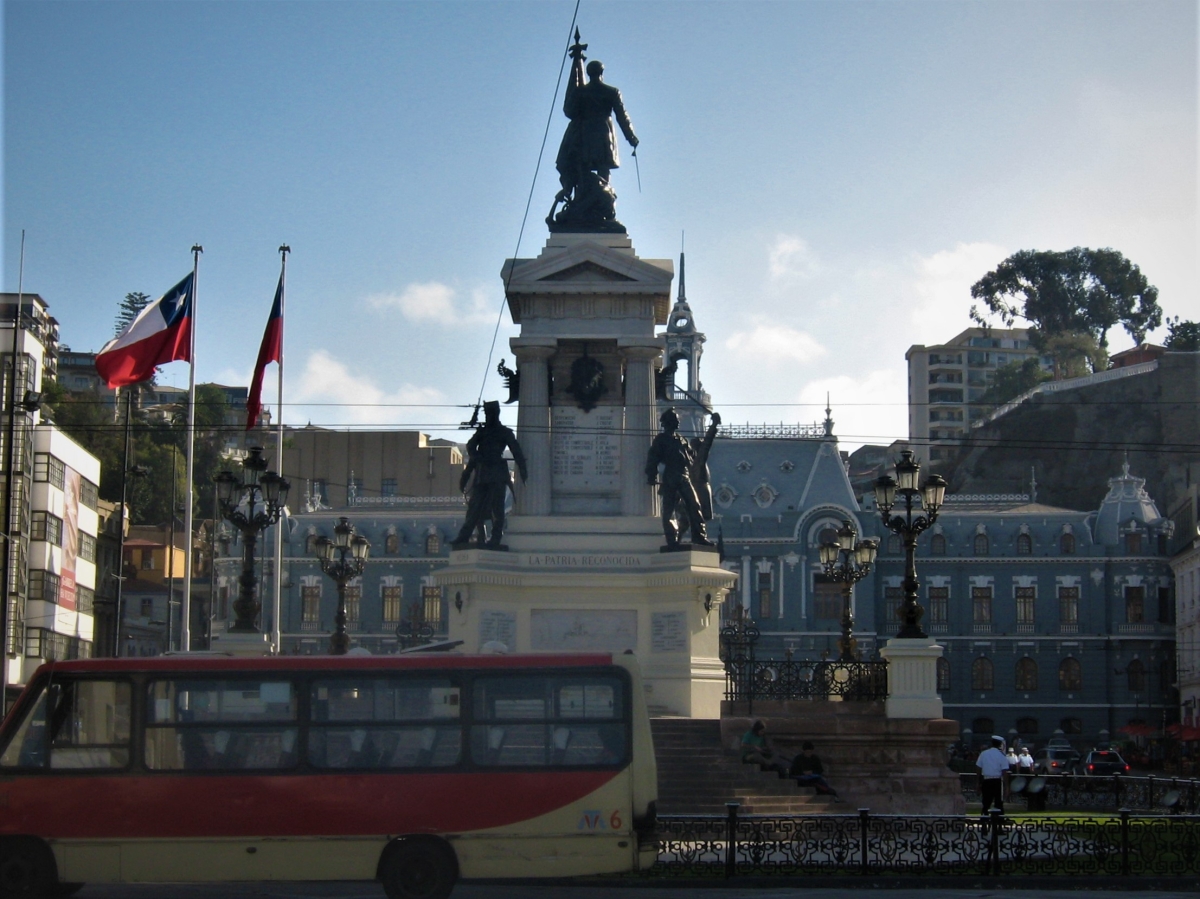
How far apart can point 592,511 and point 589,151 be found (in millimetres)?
7646

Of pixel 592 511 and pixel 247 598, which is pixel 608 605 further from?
pixel 247 598

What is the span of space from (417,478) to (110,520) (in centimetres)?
3860

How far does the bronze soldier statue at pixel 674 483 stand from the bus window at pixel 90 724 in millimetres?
15142

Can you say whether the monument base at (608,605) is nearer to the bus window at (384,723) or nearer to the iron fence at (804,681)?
the iron fence at (804,681)

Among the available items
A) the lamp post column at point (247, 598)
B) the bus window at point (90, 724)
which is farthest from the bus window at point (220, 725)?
the lamp post column at point (247, 598)

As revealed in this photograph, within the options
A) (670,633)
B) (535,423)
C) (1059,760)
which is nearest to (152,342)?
(535,423)

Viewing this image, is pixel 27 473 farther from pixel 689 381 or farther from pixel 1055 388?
pixel 1055 388

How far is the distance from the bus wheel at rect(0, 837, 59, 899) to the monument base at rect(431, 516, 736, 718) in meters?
13.7

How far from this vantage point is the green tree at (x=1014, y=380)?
134125mm

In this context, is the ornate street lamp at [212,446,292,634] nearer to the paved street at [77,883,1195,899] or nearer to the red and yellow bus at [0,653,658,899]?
the paved street at [77,883,1195,899]

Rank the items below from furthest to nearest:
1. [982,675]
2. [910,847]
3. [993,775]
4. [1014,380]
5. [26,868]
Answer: [1014,380]
[982,675]
[993,775]
[910,847]
[26,868]

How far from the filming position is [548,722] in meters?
19.0

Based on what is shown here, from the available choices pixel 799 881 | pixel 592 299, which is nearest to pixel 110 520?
pixel 592 299

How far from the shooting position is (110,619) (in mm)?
78562
